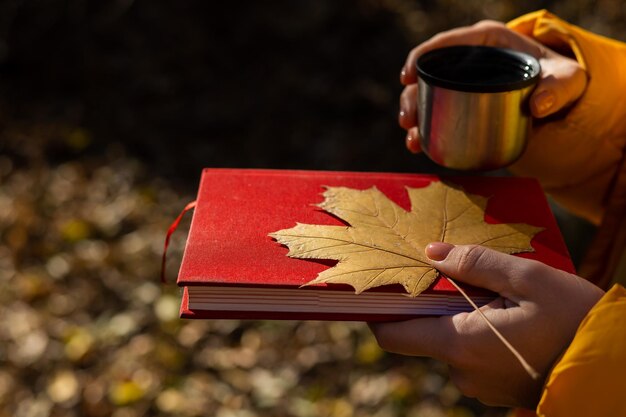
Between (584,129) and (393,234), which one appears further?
(584,129)

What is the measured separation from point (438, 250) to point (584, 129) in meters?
0.50

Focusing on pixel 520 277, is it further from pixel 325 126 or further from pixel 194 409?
pixel 325 126

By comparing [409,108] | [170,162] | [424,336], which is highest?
[409,108]

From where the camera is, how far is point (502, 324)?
89 centimetres

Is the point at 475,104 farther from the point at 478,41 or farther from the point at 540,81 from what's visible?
the point at 478,41

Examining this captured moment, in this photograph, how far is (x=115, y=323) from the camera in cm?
215

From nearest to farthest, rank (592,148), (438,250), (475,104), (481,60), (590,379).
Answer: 1. (590,379)
2. (438,250)
3. (475,104)
4. (481,60)
5. (592,148)

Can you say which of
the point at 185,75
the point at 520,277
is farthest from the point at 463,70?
the point at 185,75

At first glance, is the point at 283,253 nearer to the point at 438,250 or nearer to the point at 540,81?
the point at 438,250

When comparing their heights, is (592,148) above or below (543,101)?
below

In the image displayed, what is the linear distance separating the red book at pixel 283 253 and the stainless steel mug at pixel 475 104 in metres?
0.07

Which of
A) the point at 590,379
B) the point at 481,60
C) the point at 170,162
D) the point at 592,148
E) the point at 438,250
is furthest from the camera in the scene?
the point at 170,162

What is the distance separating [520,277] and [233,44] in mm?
2583

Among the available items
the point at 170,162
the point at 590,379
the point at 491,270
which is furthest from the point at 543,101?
the point at 170,162
